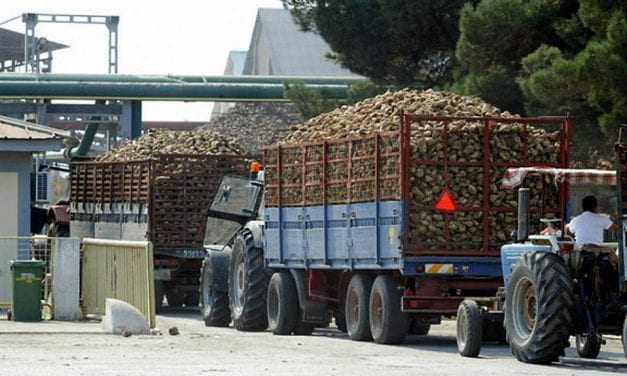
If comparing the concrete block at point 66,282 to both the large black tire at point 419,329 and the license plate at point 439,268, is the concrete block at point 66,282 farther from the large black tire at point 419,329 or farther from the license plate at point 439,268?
the license plate at point 439,268

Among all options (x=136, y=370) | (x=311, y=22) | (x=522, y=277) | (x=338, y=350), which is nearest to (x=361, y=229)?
(x=338, y=350)

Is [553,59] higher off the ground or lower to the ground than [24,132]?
higher

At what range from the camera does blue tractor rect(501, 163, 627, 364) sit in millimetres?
17906

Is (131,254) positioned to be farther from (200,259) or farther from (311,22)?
(311,22)

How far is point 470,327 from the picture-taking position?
19.5 meters

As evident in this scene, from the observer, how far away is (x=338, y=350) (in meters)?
21.1

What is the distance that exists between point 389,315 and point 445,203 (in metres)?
1.70

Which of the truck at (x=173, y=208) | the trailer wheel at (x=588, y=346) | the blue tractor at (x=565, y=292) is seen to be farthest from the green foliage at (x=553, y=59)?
the blue tractor at (x=565, y=292)

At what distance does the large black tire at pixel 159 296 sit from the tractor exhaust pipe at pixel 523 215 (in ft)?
46.1

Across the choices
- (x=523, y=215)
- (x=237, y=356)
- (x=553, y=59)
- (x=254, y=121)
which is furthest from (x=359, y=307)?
(x=254, y=121)

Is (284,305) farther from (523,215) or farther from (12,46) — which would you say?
(12,46)

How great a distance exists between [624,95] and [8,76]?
35.8 metres

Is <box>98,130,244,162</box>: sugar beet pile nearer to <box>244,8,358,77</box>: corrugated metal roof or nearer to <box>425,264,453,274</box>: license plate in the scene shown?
<box>425,264,453,274</box>: license plate

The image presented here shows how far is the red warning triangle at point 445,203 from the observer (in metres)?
21.3
